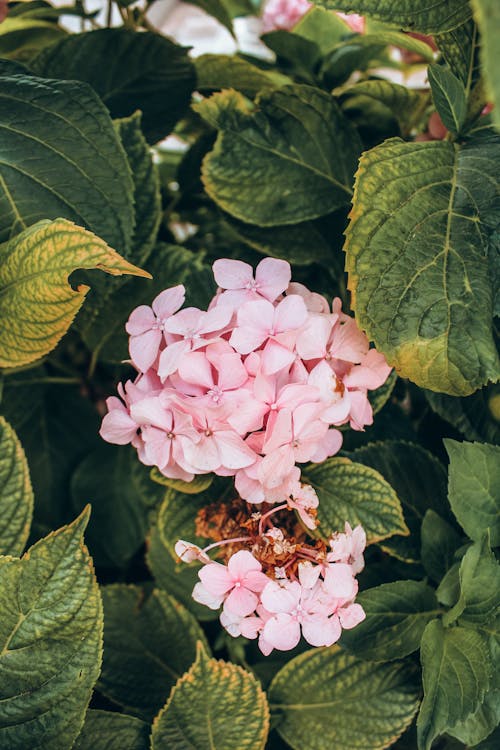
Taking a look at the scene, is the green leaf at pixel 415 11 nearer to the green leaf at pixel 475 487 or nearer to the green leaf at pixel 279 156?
the green leaf at pixel 279 156

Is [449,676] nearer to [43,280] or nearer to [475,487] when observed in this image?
[475,487]

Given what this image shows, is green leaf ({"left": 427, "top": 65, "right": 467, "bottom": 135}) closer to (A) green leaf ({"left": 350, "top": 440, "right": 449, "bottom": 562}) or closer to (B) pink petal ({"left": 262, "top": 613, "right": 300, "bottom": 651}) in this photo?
(A) green leaf ({"left": 350, "top": 440, "right": 449, "bottom": 562})

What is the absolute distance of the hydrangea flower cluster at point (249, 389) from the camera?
46 centimetres

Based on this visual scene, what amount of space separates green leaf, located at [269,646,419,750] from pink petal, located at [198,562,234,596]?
17 centimetres

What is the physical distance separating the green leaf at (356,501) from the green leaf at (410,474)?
0.06 m

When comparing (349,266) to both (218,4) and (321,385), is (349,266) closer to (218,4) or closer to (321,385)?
(321,385)

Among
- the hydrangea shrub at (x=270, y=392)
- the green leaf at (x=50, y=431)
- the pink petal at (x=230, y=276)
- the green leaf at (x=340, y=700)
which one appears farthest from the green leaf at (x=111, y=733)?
the pink petal at (x=230, y=276)

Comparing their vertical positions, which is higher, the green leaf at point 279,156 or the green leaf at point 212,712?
the green leaf at point 279,156

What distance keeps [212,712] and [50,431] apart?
1.18 feet

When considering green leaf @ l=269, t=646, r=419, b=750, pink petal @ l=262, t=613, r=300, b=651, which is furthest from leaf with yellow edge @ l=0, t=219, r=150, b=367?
green leaf @ l=269, t=646, r=419, b=750

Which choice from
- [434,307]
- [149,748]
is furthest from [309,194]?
[149,748]

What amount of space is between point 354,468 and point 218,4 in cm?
50

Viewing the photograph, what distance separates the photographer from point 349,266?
484 millimetres

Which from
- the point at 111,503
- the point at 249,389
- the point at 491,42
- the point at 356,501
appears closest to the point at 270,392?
the point at 249,389
